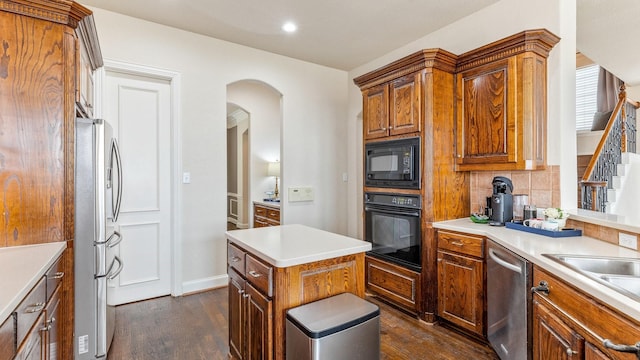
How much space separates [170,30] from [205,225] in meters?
2.09

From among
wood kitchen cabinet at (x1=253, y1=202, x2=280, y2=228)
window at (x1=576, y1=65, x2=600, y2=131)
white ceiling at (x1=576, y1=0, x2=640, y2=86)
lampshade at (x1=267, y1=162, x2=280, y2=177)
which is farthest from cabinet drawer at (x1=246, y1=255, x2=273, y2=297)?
window at (x1=576, y1=65, x2=600, y2=131)

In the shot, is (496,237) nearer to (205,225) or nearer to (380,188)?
(380,188)

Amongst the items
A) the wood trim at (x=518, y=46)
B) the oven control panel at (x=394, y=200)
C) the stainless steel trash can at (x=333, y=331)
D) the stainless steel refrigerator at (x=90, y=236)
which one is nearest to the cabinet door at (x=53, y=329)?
the stainless steel refrigerator at (x=90, y=236)

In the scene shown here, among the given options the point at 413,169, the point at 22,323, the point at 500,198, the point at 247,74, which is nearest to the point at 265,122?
the point at 247,74

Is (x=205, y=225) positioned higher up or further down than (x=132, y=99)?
further down

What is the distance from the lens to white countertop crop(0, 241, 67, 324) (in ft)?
3.50

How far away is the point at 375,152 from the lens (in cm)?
325

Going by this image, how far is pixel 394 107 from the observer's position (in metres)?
3.03

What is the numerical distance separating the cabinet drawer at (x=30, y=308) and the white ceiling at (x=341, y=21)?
8.27ft

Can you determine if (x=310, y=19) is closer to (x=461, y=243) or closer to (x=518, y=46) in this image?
(x=518, y=46)

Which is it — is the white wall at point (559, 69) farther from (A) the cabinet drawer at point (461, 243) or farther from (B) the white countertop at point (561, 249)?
(A) the cabinet drawer at point (461, 243)

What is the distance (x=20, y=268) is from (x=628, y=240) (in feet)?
9.91

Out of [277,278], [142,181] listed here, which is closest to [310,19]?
[142,181]

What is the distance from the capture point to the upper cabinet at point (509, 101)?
2.39 metres
